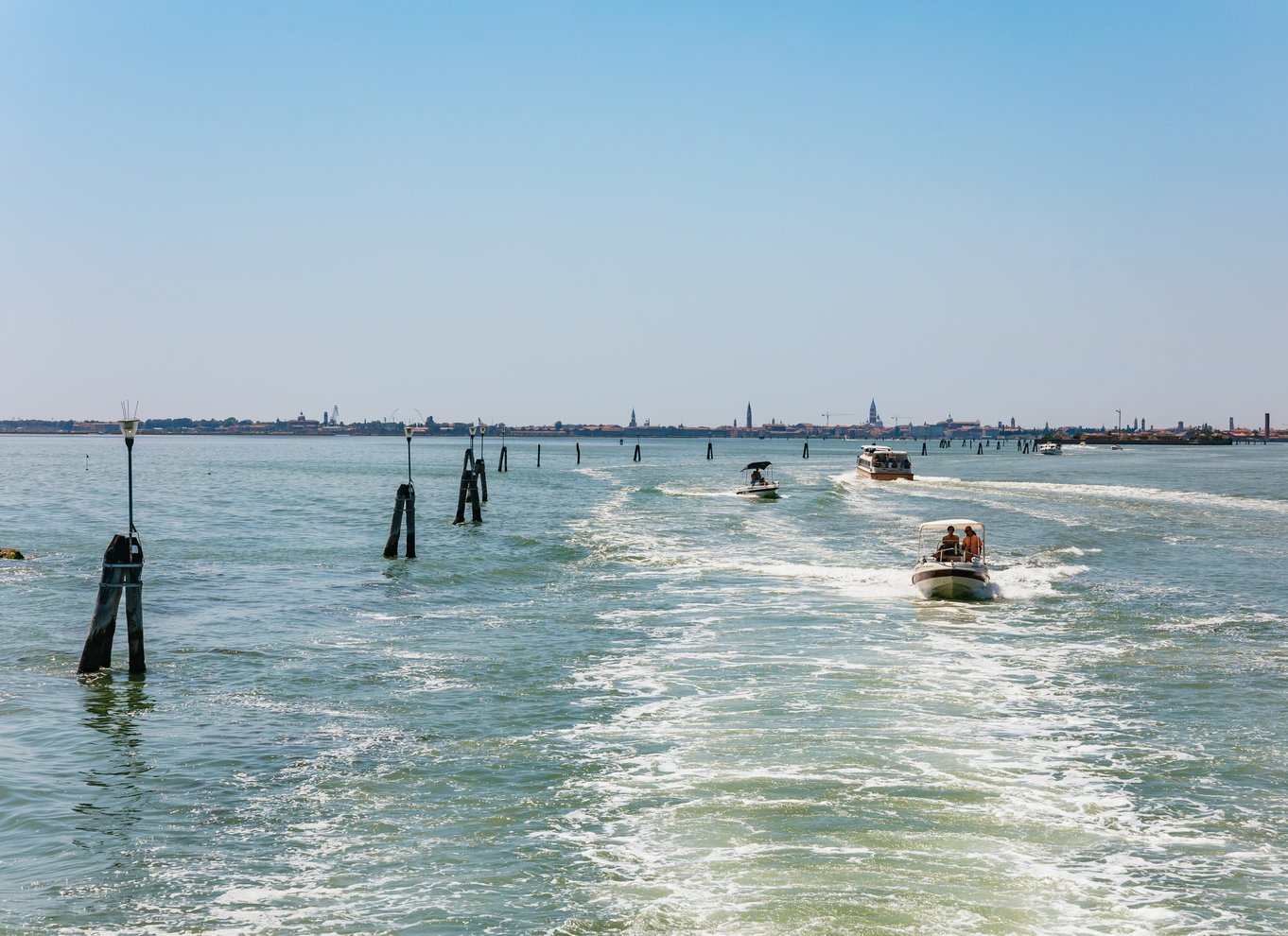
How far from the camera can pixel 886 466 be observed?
3981 inches

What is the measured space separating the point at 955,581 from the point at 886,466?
73022 millimetres

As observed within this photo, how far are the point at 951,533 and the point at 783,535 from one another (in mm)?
16914

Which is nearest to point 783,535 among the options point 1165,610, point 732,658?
point 1165,610

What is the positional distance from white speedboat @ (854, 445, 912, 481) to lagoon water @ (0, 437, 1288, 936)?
65121 millimetres

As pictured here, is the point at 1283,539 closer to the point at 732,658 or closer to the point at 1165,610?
the point at 1165,610

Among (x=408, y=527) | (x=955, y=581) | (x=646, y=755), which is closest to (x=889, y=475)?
(x=408, y=527)

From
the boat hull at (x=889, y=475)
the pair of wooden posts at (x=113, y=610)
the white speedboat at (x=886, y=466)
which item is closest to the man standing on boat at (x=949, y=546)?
the pair of wooden posts at (x=113, y=610)

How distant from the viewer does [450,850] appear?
11.3 meters

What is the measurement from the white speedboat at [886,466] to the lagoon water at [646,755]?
2564 inches

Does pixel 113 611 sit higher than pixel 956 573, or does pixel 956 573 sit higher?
pixel 113 611

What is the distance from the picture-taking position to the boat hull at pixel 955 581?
29.5m

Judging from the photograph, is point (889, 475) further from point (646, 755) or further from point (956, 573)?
point (646, 755)

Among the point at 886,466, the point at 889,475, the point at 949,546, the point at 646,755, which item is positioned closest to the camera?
the point at 646,755

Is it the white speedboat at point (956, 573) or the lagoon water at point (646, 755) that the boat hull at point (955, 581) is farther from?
the lagoon water at point (646, 755)
